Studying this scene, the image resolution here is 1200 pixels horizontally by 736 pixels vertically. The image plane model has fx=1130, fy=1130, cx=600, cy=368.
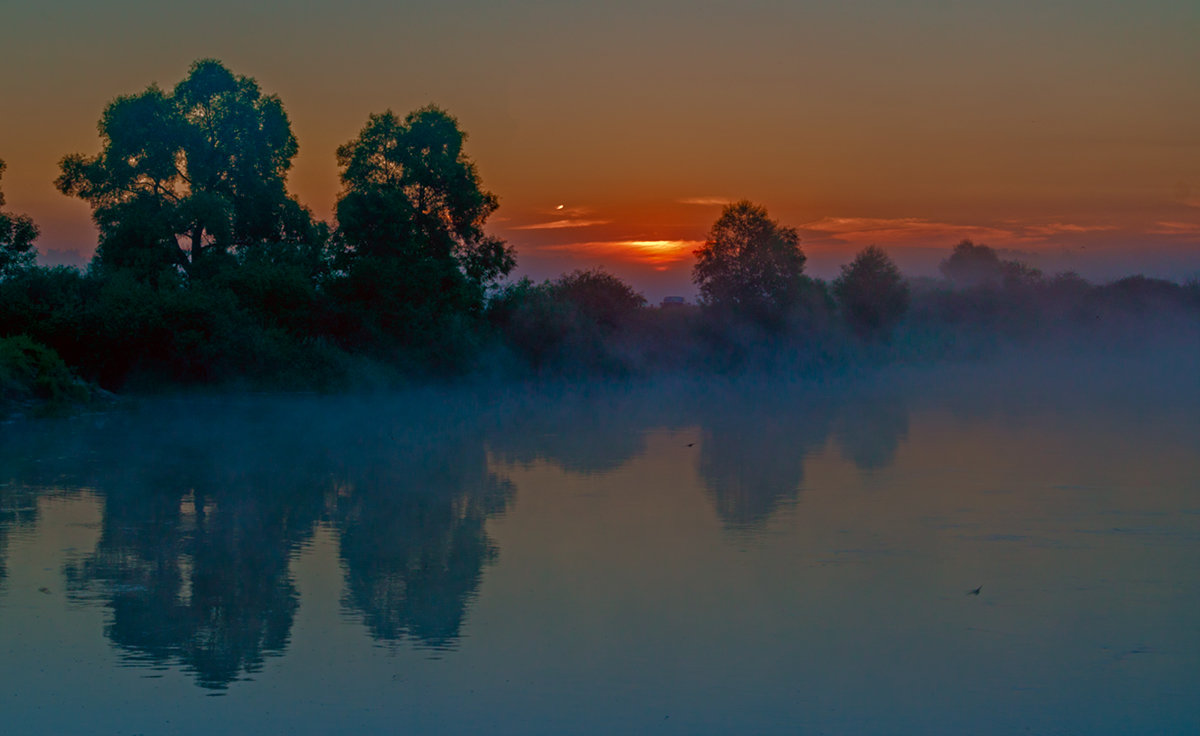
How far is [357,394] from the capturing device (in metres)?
32.4

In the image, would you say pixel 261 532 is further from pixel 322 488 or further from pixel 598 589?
pixel 598 589

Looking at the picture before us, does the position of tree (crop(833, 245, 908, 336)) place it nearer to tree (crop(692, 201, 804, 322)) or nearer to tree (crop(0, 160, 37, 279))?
tree (crop(692, 201, 804, 322))

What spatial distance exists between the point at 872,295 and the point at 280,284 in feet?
105

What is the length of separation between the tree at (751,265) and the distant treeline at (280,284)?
7.67 ft

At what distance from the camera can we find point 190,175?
3747 cm

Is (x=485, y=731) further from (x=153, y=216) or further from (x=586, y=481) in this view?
(x=153, y=216)

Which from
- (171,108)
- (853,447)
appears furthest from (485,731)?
(171,108)

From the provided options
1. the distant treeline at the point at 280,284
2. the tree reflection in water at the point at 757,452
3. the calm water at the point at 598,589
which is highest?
the distant treeline at the point at 280,284

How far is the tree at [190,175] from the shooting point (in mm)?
35344

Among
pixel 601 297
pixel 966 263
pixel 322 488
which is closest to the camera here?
pixel 322 488

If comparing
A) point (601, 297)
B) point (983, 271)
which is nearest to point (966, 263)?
point (983, 271)

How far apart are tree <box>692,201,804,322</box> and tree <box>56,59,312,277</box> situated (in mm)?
21086

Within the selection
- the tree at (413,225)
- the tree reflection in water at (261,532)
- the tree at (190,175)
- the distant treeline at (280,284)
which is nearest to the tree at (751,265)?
the distant treeline at (280,284)

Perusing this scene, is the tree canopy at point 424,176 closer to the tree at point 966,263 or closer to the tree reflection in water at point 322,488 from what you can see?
the tree reflection in water at point 322,488
